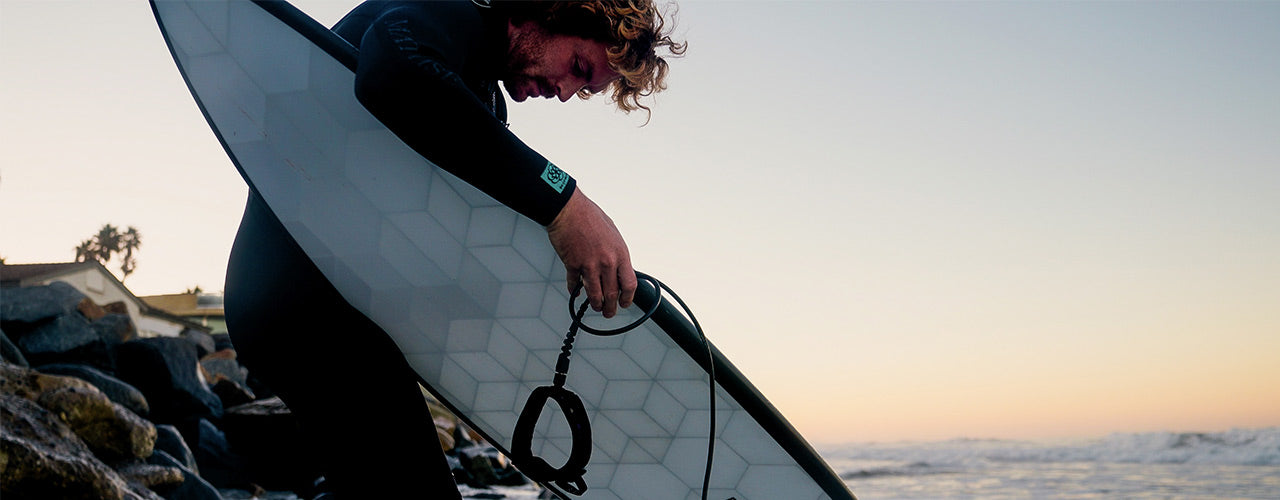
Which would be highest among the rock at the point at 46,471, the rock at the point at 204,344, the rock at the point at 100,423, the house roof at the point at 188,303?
the rock at the point at 46,471

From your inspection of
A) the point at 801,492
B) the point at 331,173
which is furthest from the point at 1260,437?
the point at 331,173

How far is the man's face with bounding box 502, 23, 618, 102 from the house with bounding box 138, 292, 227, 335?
36.8m

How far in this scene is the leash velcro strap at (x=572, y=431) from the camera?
1.68 m

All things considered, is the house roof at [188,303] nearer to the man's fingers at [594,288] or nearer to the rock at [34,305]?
the rock at [34,305]

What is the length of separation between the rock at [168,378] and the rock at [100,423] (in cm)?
395

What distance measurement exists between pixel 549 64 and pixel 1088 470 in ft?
54.7

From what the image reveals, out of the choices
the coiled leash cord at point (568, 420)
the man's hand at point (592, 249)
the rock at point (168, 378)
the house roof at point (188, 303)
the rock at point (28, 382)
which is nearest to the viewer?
the man's hand at point (592, 249)

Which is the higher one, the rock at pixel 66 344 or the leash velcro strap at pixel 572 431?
the leash velcro strap at pixel 572 431

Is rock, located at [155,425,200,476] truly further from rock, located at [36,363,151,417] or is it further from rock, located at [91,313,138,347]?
rock, located at [91,313,138,347]

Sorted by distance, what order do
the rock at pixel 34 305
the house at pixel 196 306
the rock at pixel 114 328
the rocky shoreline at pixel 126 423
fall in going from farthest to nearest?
the house at pixel 196 306, the rock at pixel 34 305, the rock at pixel 114 328, the rocky shoreline at pixel 126 423

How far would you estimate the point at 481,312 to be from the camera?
1.93 metres

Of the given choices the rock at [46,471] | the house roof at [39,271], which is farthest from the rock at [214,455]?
the house roof at [39,271]

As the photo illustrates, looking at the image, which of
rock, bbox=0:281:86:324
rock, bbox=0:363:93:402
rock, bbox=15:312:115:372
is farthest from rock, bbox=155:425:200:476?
rock, bbox=0:281:86:324

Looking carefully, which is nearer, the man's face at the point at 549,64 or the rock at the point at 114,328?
the man's face at the point at 549,64
